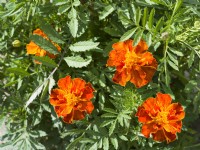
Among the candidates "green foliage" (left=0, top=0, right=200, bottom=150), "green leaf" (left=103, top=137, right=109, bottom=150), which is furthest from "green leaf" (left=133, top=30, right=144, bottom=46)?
"green leaf" (left=103, top=137, right=109, bottom=150)

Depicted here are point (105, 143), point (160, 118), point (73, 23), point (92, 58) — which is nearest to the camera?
point (160, 118)

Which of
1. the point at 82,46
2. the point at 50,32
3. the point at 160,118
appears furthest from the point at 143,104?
the point at 50,32

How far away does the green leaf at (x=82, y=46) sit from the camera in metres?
1.39

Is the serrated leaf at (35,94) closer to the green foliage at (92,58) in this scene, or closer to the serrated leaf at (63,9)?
the green foliage at (92,58)

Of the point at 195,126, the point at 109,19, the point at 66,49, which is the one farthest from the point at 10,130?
the point at 195,126

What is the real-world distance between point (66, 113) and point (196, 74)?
702mm

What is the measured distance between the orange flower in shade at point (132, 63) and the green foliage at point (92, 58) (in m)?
0.04

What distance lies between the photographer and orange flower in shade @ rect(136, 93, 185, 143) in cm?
125

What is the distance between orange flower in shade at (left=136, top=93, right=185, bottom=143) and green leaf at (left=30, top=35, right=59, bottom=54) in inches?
14.8

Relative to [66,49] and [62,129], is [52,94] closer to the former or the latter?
[66,49]

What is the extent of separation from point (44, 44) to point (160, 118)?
0.47m

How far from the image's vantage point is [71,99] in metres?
1.27

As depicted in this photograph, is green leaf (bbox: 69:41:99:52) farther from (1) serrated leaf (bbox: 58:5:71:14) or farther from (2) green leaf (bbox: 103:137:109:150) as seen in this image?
(2) green leaf (bbox: 103:137:109:150)

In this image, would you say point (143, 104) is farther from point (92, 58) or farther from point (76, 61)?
point (92, 58)
